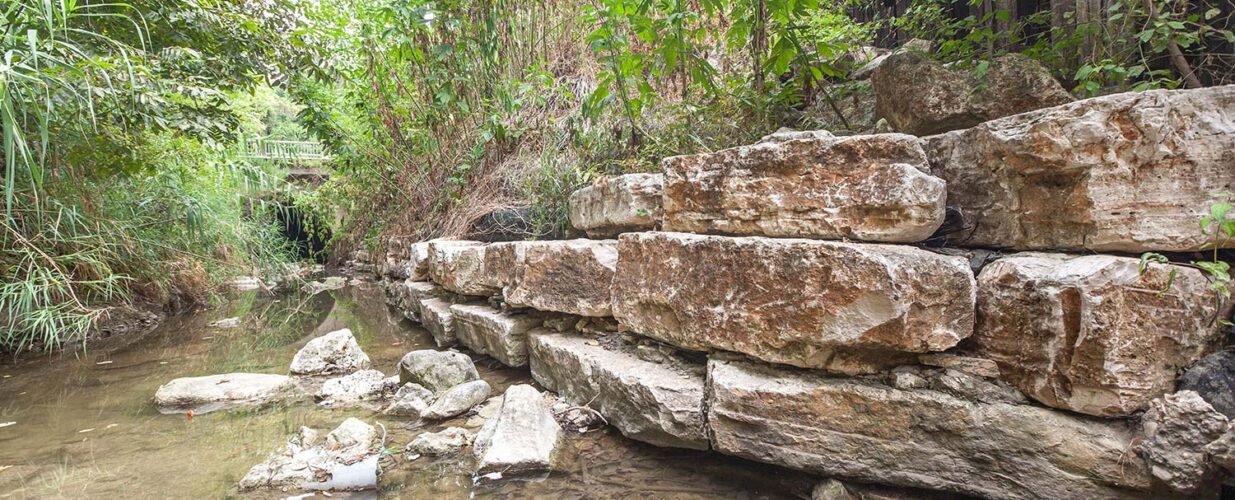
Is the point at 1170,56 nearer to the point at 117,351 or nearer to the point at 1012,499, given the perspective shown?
the point at 1012,499

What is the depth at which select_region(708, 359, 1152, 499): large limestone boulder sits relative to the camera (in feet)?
4.39

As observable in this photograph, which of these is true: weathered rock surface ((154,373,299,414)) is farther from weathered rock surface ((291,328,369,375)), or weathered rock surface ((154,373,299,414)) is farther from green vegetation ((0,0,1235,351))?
green vegetation ((0,0,1235,351))

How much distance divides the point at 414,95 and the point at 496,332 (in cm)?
365

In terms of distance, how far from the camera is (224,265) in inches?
245

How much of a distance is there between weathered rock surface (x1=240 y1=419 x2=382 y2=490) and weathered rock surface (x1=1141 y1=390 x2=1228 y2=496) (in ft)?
7.30

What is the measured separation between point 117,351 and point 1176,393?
5.76 m

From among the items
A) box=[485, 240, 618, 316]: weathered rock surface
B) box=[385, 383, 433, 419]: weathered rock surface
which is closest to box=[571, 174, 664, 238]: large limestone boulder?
box=[485, 240, 618, 316]: weathered rock surface

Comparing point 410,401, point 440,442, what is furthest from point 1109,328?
point 410,401

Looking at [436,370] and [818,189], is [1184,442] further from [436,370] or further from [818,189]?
[436,370]

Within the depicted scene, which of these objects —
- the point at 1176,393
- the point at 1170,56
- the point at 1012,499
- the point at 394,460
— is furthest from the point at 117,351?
the point at 1170,56

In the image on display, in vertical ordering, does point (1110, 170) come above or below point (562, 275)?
above

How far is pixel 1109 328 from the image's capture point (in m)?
1.29

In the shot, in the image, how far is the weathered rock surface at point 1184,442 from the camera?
3.91 ft

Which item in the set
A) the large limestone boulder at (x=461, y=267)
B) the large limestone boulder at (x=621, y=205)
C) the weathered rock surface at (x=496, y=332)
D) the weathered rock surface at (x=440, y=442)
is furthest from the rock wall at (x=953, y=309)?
the large limestone boulder at (x=461, y=267)
